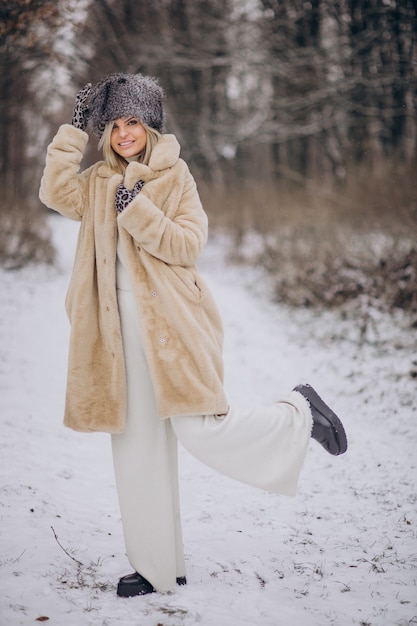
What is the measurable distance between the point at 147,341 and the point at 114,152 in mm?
831

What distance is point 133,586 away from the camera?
2.71 m

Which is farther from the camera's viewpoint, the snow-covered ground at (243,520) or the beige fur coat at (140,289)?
the snow-covered ground at (243,520)

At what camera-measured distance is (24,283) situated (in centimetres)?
1118

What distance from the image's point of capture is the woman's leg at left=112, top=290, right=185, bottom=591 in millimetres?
2633

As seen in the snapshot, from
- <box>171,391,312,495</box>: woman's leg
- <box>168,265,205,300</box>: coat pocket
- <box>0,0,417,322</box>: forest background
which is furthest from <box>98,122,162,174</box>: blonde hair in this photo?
<box>0,0,417,322</box>: forest background

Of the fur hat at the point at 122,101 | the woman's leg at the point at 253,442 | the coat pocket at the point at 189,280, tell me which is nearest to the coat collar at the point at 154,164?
the fur hat at the point at 122,101

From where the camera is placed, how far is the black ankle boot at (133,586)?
270 cm

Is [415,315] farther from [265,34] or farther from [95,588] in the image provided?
[265,34]

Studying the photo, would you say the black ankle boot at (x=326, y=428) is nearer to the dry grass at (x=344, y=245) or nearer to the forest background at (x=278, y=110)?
the forest background at (x=278, y=110)

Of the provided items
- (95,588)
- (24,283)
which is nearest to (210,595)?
(95,588)

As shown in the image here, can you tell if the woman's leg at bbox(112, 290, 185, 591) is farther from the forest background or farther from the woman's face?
the forest background

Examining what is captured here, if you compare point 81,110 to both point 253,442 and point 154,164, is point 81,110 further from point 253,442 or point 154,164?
point 253,442

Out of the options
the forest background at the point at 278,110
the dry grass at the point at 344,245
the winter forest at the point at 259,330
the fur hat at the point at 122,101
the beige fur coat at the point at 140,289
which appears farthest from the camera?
the forest background at the point at 278,110

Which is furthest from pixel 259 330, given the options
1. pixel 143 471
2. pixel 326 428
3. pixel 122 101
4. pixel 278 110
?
pixel 278 110
